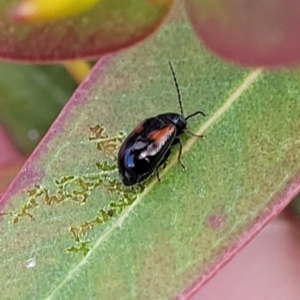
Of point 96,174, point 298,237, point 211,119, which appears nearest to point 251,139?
point 211,119

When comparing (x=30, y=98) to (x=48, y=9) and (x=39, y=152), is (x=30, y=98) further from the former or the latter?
(x=48, y=9)

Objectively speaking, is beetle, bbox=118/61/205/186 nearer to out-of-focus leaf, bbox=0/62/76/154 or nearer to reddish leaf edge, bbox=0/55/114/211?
reddish leaf edge, bbox=0/55/114/211

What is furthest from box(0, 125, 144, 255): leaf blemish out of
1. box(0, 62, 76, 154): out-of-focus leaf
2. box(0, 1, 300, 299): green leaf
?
box(0, 62, 76, 154): out-of-focus leaf

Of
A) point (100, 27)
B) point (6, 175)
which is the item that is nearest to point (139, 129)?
point (100, 27)

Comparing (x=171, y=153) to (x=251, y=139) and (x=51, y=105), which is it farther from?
(x=51, y=105)

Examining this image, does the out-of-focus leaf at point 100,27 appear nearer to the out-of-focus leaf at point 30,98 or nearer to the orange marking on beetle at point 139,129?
the orange marking on beetle at point 139,129

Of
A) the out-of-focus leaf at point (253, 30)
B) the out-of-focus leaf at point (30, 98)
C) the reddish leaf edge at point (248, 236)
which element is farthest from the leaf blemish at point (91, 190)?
the out-of-focus leaf at point (30, 98)
